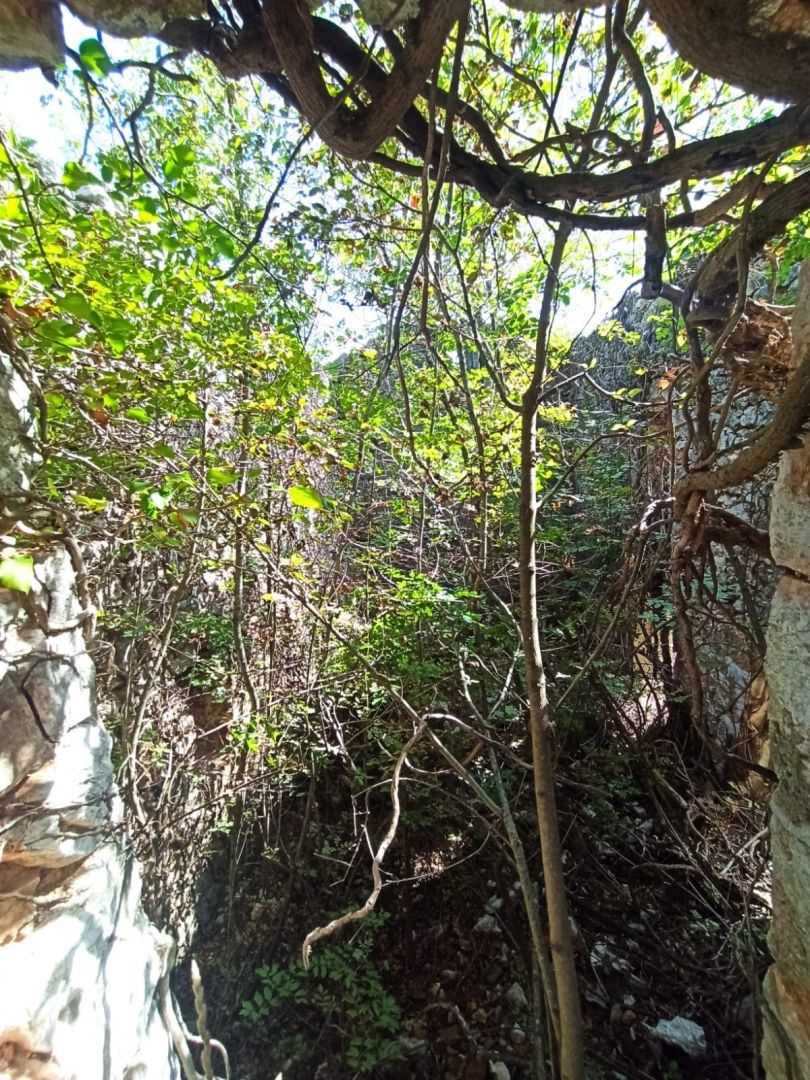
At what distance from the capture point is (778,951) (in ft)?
3.94

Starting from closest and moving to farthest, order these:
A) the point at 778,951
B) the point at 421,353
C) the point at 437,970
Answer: the point at 778,951 < the point at 437,970 < the point at 421,353

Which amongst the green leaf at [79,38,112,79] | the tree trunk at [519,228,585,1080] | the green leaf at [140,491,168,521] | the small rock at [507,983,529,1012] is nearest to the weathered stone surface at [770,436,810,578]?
the tree trunk at [519,228,585,1080]

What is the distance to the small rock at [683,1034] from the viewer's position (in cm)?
225

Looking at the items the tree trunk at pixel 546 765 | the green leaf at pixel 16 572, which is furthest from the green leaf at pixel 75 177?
the tree trunk at pixel 546 765

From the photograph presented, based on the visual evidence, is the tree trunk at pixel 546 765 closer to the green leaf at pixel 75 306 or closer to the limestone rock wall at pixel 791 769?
the limestone rock wall at pixel 791 769

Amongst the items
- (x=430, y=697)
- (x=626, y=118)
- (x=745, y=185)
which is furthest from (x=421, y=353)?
(x=745, y=185)

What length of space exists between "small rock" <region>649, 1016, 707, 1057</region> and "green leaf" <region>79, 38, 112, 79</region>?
3867mm

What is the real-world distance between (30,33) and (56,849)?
2.18 m

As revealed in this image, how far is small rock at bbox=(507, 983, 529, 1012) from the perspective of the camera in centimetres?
253

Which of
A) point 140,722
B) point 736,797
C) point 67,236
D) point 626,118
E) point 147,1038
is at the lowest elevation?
point 147,1038

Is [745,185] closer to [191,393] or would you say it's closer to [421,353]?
[191,393]

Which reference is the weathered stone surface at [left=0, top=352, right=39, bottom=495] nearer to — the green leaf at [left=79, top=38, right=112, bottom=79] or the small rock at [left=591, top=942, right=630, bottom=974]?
the green leaf at [left=79, top=38, right=112, bottom=79]

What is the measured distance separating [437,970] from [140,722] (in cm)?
Answer: 211

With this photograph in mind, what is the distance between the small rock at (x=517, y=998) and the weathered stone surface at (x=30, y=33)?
387 centimetres
